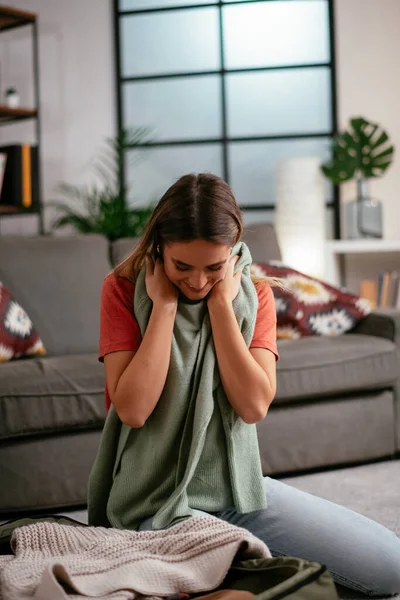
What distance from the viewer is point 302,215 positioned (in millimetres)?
4195

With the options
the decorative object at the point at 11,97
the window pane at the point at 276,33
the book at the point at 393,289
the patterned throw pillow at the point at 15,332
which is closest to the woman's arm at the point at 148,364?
the patterned throw pillow at the point at 15,332

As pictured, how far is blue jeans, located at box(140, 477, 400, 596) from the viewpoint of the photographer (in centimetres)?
154

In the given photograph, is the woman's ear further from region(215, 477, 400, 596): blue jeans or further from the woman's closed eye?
region(215, 477, 400, 596): blue jeans

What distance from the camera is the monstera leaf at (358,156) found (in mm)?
4305

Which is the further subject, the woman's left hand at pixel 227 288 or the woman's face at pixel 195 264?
the woman's left hand at pixel 227 288

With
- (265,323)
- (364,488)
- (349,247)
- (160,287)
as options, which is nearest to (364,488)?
(364,488)

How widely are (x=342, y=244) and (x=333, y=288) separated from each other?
1182 mm

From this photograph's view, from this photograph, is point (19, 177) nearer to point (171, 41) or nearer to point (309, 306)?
point (171, 41)

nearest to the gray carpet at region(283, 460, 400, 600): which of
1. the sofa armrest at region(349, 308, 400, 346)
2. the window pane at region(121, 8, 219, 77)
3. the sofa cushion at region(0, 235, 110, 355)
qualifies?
the sofa armrest at region(349, 308, 400, 346)

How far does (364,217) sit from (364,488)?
2083 millimetres

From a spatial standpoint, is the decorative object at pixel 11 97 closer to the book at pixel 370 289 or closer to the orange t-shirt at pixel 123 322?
the book at pixel 370 289

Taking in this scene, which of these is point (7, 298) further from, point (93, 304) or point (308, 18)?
point (308, 18)

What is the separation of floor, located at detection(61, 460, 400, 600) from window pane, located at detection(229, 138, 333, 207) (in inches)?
86.1

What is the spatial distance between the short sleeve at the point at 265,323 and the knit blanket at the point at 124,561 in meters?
0.36
